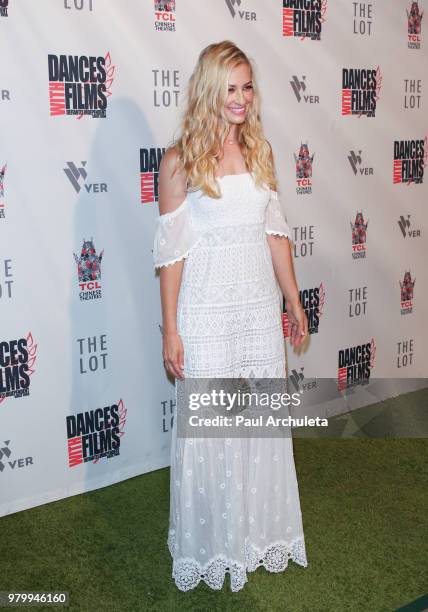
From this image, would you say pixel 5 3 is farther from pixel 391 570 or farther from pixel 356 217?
pixel 391 570

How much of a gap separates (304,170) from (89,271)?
1.31m

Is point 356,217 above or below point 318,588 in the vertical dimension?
above

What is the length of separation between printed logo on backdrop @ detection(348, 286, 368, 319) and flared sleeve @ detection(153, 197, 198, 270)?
1.96 metres

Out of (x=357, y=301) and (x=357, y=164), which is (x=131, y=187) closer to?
(x=357, y=164)

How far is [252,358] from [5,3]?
1613mm

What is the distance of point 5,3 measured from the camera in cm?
293

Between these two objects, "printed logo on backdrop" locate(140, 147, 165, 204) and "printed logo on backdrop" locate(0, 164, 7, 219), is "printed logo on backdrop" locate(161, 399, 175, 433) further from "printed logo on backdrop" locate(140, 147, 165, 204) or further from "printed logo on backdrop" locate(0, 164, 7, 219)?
"printed logo on backdrop" locate(0, 164, 7, 219)

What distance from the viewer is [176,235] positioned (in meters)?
2.57

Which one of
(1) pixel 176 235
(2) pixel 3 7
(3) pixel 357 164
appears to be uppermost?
(2) pixel 3 7

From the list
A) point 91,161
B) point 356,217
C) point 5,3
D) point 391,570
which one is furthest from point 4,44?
point 391,570

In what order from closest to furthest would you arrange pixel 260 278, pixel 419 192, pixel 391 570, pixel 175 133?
pixel 260 278, pixel 391 570, pixel 175 133, pixel 419 192

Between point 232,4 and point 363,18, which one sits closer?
point 232,4

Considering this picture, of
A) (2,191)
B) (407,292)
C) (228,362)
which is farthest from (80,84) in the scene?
(407,292)

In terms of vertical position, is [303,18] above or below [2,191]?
above
